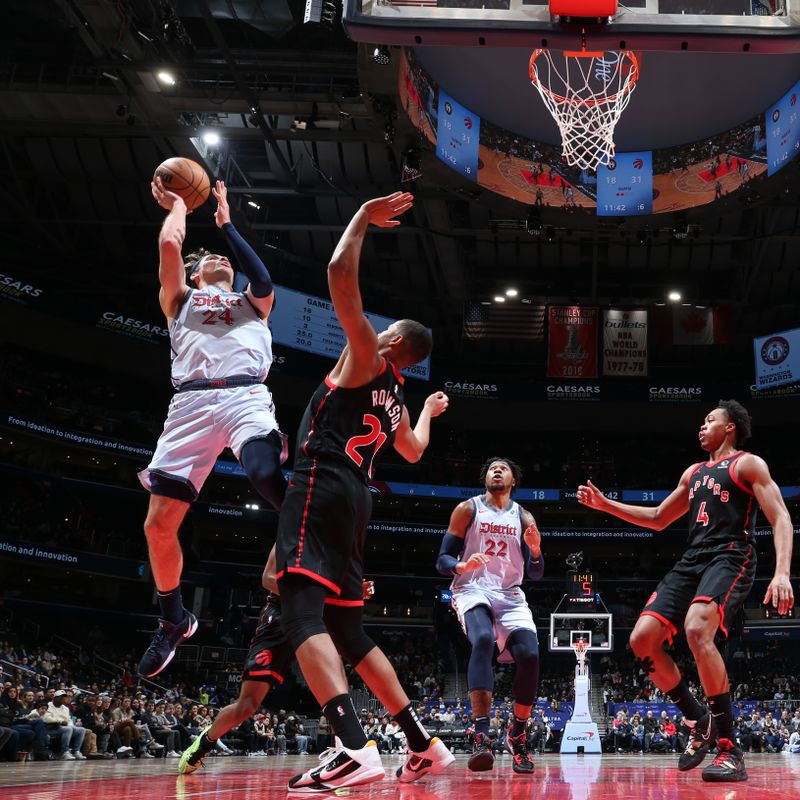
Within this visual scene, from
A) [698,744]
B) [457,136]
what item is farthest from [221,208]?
[457,136]

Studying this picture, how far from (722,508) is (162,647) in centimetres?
333

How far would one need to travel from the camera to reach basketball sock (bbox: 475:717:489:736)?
553 centimetres

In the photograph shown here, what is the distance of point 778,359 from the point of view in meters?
23.3

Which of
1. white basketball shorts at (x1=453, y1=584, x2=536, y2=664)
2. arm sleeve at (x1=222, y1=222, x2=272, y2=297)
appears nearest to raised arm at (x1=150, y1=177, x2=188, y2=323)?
arm sleeve at (x1=222, y1=222, x2=272, y2=297)

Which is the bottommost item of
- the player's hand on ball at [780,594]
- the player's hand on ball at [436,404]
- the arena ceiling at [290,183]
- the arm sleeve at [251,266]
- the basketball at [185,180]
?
the player's hand on ball at [780,594]

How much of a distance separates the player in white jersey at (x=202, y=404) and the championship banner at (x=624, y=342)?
19.8 meters

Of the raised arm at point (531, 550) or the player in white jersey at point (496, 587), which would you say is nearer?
the player in white jersey at point (496, 587)

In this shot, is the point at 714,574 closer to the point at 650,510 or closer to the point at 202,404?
the point at 650,510

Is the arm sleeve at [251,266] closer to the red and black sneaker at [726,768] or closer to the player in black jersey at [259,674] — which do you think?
the player in black jersey at [259,674]

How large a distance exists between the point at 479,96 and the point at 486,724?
10859 mm

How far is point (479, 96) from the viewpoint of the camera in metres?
13.9

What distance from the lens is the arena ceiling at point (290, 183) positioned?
15312 millimetres

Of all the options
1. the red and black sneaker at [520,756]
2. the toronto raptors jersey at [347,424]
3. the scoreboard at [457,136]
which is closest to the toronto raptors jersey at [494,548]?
the red and black sneaker at [520,756]

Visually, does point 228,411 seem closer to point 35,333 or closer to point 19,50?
point 19,50
